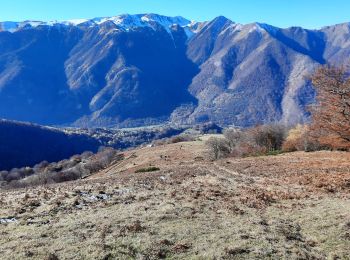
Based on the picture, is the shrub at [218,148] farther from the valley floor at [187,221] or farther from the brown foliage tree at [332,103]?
the valley floor at [187,221]

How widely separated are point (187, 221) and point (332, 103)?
18.8 m

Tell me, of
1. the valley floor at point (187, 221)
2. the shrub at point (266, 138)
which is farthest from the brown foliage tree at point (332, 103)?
Answer: the shrub at point (266, 138)

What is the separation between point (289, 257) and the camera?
15.8 m

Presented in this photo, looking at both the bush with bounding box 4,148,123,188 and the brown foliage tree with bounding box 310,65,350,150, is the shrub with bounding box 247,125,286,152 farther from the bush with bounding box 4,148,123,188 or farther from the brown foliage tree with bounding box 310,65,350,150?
the brown foliage tree with bounding box 310,65,350,150

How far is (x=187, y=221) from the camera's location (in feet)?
68.1

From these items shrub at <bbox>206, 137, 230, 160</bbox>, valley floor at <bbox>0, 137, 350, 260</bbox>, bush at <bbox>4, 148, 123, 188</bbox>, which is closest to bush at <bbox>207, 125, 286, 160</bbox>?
shrub at <bbox>206, 137, 230, 160</bbox>

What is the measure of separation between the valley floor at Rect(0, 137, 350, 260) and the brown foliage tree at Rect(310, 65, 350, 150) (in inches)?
140

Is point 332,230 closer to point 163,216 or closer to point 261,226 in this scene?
point 261,226

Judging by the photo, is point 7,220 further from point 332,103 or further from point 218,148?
point 218,148

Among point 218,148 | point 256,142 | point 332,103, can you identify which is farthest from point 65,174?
point 332,103

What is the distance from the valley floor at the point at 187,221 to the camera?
648 inches

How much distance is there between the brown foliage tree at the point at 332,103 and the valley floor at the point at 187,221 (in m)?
3.55

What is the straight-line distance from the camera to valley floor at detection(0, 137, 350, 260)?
54.0 ft

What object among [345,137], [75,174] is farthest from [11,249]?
[75,174]
